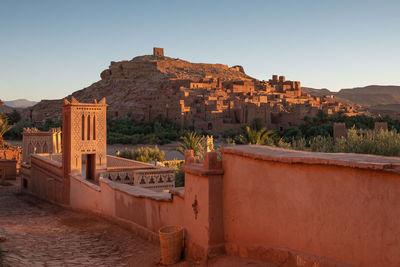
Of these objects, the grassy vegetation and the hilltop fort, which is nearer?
the grassy vegetation

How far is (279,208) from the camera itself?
402cm

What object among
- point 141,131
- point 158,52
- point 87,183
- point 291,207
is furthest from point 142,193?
point 158,52

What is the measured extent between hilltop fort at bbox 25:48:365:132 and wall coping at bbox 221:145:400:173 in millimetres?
40278

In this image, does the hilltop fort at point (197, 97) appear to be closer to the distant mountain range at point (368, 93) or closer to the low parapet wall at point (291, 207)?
the low parapet wall at point (291, 207)

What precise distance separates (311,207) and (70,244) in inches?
190

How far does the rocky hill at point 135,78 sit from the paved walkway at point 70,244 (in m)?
58.4

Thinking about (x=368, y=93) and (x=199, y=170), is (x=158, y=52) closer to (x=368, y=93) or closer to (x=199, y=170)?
(x=368, y=93)

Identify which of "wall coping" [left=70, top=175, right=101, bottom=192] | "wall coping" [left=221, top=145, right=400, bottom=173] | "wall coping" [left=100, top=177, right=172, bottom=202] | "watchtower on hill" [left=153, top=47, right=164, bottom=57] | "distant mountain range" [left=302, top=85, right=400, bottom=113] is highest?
"watchtower on hill" [left=153, top=47, right=164, bottom=57]

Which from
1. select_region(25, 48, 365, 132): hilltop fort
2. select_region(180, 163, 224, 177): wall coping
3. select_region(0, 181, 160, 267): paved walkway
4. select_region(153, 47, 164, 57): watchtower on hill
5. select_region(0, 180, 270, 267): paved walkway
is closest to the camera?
select_region(180, 163, 224, 177): wall coping

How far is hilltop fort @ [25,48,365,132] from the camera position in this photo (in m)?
46.4

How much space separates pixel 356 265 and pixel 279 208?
0.95 meters

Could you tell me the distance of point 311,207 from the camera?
366 centimetres

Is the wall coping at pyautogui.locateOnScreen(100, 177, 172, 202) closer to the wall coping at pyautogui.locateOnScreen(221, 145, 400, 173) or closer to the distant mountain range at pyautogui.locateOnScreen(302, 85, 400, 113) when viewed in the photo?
the wall coping at pyautogui.locateOnScreen(221, 145, 400, 173)

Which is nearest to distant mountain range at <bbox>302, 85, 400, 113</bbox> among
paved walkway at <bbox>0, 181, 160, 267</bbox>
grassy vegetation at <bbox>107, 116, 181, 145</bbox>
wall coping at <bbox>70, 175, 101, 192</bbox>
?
grassy vegetation at <bbox>107, 116, 181, 145</bbox>
